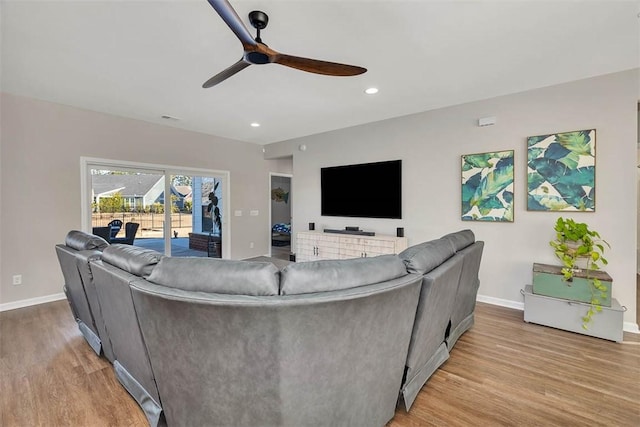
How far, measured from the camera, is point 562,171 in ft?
9.82

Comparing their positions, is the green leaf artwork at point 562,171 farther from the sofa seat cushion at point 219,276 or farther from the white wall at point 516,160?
the sofa seat cushion at point 219,276

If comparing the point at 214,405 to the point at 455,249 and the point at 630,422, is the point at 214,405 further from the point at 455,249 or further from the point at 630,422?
the point at 630,422

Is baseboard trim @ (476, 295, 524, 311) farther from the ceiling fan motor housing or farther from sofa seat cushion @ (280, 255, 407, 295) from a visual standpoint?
the ceiling fan motor housing

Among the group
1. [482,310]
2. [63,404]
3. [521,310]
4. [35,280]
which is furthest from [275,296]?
[35,280]

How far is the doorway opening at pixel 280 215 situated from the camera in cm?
740

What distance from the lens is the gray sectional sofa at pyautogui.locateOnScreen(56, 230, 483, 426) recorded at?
1.15 metres

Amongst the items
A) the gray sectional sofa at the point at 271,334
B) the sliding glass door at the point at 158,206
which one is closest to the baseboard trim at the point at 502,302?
the gray sectional sofa at the point at 271,334

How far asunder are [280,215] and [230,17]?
7455mm

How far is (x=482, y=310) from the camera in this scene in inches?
129

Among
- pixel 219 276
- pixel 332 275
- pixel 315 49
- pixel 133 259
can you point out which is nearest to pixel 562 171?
pixel 315 49

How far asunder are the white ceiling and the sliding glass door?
3.60 feet

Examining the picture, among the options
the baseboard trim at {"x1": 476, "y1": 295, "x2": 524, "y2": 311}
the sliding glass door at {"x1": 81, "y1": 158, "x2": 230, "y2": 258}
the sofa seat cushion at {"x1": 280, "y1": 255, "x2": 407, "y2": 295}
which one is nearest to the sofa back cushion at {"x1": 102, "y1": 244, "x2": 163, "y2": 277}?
the sofa seat cushion at {"x1": 280, "y1": 255, "x2": 407, "y2": 295}

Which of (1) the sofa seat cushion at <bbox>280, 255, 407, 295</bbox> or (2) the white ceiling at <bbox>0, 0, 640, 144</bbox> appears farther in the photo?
(2) the white ceiling at <bbox>0, 0, 640, 144</bbox>

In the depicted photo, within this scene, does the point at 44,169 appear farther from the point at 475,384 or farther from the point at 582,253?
the point at 582,253
